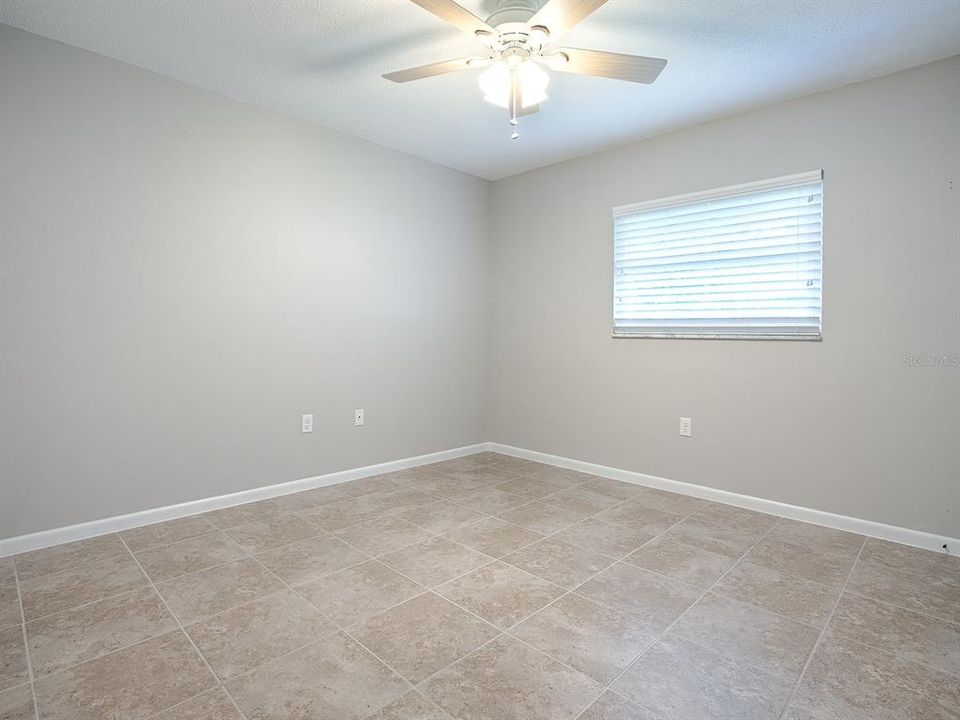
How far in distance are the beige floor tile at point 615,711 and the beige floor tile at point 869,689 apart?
1.27 ft

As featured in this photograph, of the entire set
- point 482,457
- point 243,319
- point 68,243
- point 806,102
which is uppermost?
point 806,102

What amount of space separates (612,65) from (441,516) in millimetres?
2317

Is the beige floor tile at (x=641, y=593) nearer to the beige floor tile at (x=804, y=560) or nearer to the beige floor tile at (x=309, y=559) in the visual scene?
the beige floor tile at (x=804, y=560)

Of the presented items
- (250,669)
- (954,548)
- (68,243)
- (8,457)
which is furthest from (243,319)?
(954,548)

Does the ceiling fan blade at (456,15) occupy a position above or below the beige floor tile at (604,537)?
above

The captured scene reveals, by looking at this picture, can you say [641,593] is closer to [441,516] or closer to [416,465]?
[441,516]

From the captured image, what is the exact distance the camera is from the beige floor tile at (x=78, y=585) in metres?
1.85

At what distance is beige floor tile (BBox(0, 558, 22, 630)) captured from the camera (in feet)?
5.73

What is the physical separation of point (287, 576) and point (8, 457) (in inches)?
54.4

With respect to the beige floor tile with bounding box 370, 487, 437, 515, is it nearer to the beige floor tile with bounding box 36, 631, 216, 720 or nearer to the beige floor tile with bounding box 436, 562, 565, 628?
the beige floor tile with bounding box 436, 562, 565, 628

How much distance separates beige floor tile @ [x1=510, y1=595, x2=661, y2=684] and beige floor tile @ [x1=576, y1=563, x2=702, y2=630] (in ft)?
0.19

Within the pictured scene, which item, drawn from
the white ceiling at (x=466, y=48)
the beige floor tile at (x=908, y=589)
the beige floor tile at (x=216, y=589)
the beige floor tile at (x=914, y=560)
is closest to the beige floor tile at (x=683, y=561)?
the beige floor tile at (x=908, y=589)

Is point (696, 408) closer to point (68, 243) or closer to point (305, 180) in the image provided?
point (305, 180)

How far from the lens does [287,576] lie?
6.88 feet
